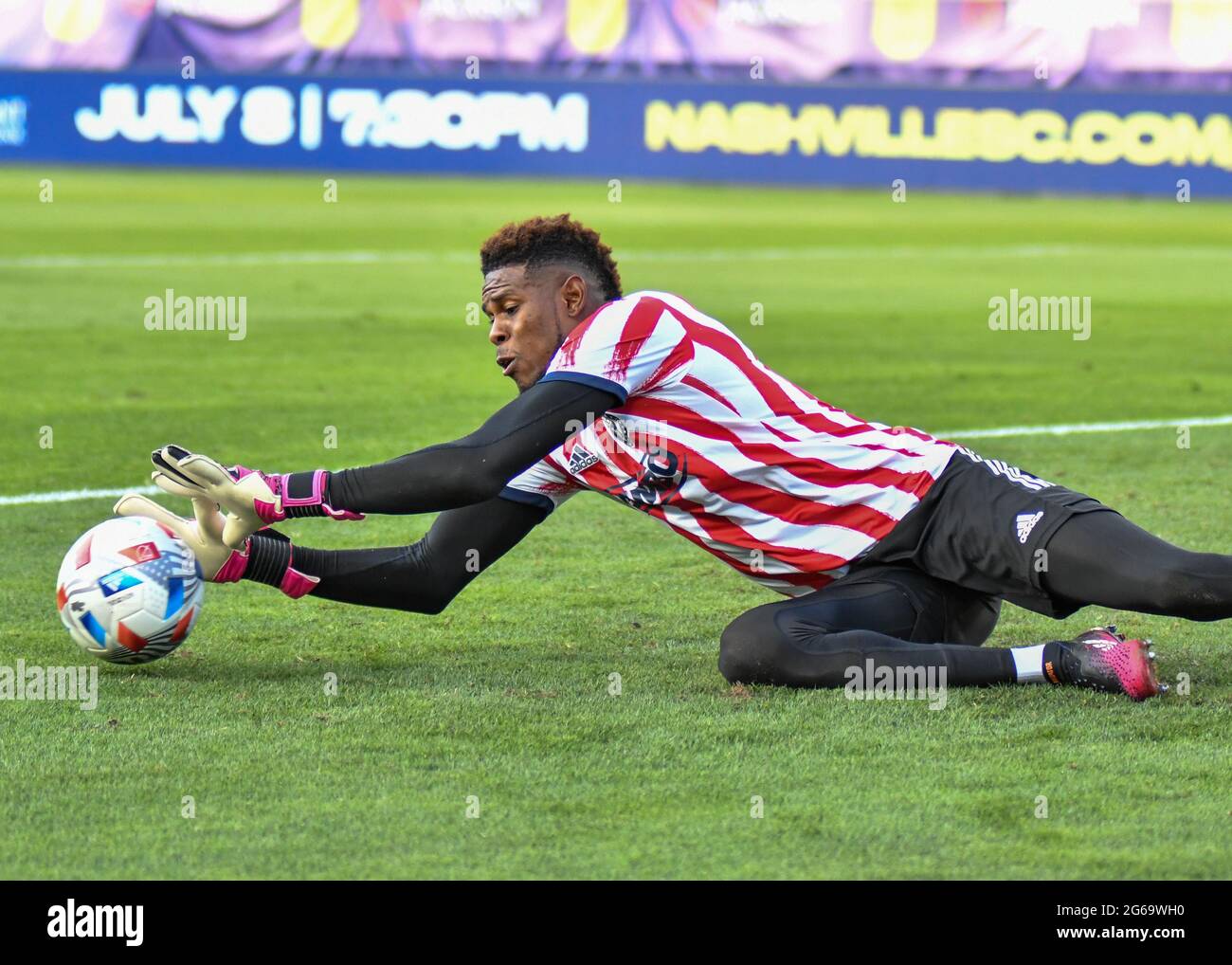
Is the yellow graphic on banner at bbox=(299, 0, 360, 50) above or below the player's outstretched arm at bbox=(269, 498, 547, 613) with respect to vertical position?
above

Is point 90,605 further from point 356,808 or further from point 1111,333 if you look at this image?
point 1111,333

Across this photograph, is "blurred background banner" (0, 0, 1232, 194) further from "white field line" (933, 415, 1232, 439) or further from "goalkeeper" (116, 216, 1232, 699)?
"goalkeeper" (116, 216, 1232, 699)

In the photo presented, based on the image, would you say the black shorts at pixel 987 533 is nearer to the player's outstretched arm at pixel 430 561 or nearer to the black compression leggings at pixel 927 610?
the black compression leggings at pixel 927 610

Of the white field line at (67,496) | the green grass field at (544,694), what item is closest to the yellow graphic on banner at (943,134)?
the green grass field at (544,694)

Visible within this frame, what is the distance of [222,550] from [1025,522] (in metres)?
2.27

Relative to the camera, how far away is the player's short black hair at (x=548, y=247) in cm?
528

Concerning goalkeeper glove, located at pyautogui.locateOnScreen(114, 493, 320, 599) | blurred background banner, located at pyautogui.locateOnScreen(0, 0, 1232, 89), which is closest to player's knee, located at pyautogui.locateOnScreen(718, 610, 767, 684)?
goalkeeper glove, located at pyautogui.locateOnScreen(114, 493, 320, 599)

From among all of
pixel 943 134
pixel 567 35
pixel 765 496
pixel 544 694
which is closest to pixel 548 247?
pixel 765 496

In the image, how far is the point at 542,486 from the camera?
5.74 m

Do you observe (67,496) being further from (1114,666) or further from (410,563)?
(1114,666)

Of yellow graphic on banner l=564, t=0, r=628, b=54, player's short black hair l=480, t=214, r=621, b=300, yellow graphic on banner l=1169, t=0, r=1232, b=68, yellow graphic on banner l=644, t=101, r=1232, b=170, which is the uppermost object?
yellow graphic on banner l=564, t=0, r=628, b=54

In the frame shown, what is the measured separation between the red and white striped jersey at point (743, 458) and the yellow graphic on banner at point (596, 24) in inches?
1006

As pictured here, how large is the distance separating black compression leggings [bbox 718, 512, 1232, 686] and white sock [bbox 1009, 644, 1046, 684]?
0.07 feet

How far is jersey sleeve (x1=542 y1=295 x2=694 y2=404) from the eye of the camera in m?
5.01
